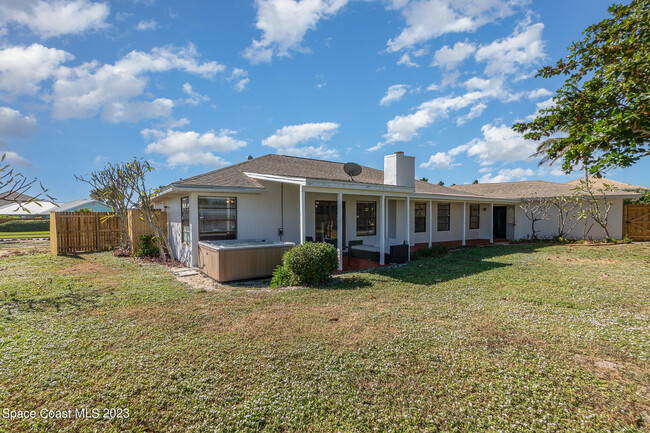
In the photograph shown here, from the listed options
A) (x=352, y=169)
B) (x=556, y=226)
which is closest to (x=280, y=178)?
(x=352, y=169)

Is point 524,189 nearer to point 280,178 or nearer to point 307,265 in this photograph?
point 280,178

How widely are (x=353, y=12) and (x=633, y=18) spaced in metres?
7.20

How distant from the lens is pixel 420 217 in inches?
591

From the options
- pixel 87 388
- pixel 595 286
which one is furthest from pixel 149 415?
pixel 595 286

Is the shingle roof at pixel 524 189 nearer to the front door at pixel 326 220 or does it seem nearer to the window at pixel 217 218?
the front door at pixel 326 220

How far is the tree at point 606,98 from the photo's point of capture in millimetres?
4289

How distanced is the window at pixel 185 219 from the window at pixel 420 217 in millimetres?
10517

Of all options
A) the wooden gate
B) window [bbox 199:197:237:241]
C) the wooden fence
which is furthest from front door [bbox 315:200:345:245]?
the wooden gate

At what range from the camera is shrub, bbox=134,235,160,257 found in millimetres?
11882

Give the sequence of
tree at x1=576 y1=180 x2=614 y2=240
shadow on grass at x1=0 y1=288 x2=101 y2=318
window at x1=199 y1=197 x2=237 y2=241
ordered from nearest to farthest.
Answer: shadow on grass at x1=0 y1=288 x2=101 y2=318
window at x1=199 y1=197 x2=237 y2=241
tree at x1=576 y1=180 x2=614 y2=240

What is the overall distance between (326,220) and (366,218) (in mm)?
2037

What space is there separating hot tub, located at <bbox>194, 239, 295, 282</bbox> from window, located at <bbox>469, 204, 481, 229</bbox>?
12.9m

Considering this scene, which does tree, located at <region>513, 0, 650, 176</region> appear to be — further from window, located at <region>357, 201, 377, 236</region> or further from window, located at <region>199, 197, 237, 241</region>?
window, located at <region>199, 197, 237, 241</region>

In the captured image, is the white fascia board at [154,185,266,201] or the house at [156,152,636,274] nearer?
the white fascia board at [154,185,266,201]
